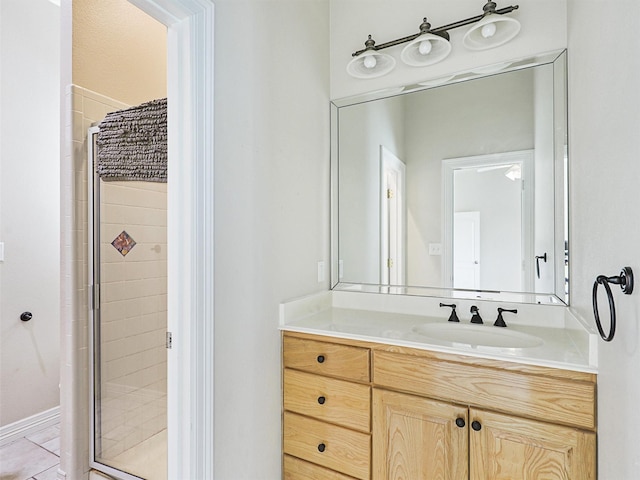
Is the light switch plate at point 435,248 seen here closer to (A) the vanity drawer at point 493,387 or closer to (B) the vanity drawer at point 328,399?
(A) the vanity drawer at point 493,387

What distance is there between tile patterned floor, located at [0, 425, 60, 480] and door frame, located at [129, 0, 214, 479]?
1.35 meters

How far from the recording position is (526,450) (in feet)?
3.74

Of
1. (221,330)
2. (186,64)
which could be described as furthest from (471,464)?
(186,64)

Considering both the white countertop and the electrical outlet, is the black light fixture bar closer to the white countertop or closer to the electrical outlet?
the electrical outlet

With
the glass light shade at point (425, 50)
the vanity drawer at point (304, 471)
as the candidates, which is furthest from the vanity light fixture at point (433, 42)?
the vanity drawer at point (304, 471)

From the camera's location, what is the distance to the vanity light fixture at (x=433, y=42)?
5.06 feet

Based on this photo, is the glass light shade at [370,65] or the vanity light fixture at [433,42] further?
the glass light shade at [370,65]

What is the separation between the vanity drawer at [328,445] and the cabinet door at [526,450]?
0.41 m

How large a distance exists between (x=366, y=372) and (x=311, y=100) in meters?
1.34

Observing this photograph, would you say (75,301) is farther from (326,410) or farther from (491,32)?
(491,32)

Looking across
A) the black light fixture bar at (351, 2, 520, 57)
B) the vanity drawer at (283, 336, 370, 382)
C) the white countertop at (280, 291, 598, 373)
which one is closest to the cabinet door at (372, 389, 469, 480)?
the vanity drawer at (283, 336, 370, 382)

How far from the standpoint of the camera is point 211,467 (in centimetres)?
123

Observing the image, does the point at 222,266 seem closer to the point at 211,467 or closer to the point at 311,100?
the point at 211,467

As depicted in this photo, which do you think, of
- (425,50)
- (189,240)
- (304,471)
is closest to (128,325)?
(189,240)
